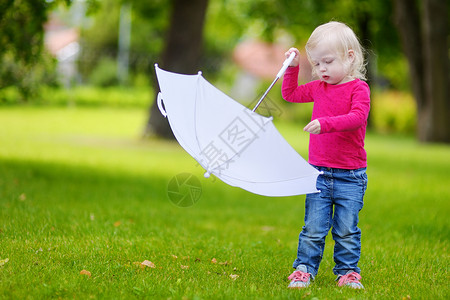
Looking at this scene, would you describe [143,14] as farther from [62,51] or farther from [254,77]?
[254,77]

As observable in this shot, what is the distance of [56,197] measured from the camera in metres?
7.32

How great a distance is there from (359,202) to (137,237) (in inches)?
86.4

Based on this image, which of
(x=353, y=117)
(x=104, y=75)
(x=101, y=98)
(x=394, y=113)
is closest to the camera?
(x=353, y=117)

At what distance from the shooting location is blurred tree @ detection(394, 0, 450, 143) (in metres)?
19.0

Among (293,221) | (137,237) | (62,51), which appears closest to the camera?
(137,237)

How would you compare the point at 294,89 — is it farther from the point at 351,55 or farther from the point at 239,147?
the point at 239,147

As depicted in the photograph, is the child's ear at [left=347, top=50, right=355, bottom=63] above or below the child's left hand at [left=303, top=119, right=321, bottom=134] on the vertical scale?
above

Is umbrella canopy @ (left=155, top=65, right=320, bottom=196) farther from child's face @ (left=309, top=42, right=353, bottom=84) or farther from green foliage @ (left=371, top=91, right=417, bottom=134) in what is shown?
green foliage @ (left=371, top=91, right=417, bottom=134)

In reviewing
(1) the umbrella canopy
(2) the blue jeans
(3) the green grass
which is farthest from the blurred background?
(3) the green grass

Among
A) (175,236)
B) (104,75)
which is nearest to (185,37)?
(175,236)

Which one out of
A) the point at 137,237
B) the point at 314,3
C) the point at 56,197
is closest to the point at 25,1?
the point at 56,197

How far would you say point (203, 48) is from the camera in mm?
17297

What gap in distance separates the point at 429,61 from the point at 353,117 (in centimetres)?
1726

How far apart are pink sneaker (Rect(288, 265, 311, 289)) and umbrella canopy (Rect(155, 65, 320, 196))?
67 cm
